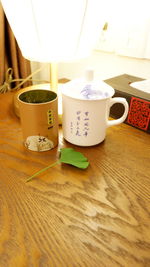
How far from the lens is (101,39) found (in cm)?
77

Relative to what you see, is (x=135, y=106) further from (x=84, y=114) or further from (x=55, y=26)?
(x=55, y=26)

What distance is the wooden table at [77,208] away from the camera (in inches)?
10.9

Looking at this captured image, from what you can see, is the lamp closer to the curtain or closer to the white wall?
the white wall

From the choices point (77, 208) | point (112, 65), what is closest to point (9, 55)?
Answer: point (112, 65)

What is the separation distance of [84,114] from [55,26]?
20 centimetres

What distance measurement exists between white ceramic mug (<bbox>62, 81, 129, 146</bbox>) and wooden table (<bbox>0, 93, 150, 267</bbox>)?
0.10ft

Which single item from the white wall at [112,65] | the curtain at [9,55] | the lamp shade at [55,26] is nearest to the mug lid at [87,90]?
the lamp shade at [55,26]

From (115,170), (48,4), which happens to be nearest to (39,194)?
(115,170)

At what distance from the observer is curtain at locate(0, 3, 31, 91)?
0.84 meters

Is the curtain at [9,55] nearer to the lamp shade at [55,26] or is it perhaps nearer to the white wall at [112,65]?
the white wall at [112,65]

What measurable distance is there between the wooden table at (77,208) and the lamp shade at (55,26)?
222 mm

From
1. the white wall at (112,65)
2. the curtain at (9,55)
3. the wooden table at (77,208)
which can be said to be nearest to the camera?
the wooden table at (77,208)

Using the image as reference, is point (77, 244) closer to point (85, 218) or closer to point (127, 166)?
point (85, 218)

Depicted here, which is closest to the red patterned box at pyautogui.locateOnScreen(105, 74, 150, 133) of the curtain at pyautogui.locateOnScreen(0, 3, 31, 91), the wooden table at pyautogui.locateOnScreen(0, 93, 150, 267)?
the wooden table at pyautogui.locateOnScreen(0, 93, 150, 267)
